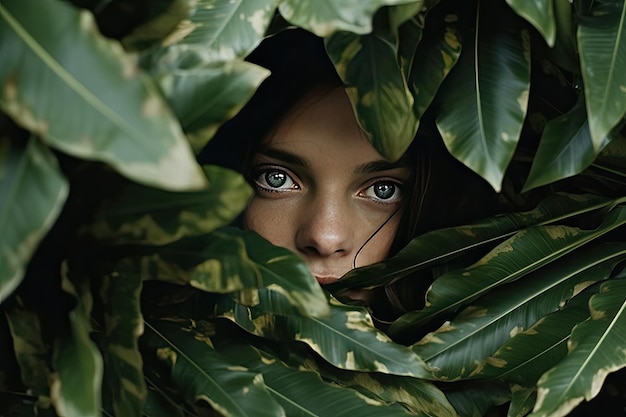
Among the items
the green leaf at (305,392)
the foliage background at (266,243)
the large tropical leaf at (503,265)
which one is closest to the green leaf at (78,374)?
the foliage background at (266,243)

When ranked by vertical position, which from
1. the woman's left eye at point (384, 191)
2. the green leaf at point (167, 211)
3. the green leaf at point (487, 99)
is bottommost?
the woman's left eye at point (384, 191)

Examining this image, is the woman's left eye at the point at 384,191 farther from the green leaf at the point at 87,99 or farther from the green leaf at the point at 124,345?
the green leaf at the point at 87,99

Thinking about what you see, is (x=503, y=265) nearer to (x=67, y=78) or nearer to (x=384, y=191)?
(x=384, y=191)

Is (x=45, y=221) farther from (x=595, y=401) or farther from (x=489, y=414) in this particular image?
(x=595, y=401)

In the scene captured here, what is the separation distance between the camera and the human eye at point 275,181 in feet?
3.66

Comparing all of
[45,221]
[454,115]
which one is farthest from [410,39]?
[45,221]

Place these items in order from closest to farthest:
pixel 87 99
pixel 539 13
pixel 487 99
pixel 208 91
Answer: pixel 87 99
pixel 208 91
pixel 539 13
pixel 487 99

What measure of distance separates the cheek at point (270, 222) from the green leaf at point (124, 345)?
36 centimetres

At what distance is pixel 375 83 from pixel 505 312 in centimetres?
33

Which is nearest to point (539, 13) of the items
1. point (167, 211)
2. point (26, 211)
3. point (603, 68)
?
point (603, 68)

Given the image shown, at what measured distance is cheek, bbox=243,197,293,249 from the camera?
3.58ft

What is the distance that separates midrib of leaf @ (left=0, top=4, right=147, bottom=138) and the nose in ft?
1.61

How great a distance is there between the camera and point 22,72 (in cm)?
61

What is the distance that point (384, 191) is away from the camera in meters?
1.13
